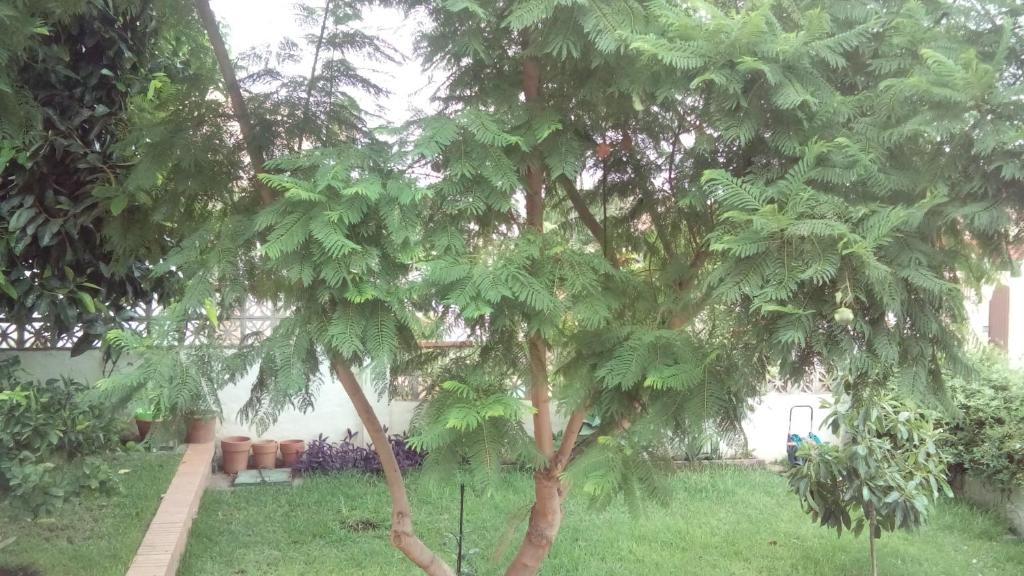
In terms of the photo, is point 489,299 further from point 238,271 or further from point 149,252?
point 149,252

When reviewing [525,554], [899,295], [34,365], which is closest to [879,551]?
[525,554]

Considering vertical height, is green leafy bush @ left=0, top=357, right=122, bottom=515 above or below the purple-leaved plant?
above

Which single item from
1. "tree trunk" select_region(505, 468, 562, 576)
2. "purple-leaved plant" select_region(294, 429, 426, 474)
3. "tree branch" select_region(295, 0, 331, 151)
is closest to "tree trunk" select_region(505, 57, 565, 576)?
"tree trunk" select_region(505, 468, 562, 576)

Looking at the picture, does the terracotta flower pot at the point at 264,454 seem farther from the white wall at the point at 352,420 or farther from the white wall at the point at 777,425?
the white wall at the point at 777,425

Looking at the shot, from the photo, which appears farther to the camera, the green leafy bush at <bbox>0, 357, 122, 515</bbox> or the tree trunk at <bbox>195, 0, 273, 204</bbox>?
the green leafy bush at <bbox>0, 357, 122, 515</bbox>

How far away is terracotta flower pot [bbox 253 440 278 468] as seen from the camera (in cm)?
675

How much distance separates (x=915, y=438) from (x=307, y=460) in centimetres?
502

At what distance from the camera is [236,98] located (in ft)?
8.44

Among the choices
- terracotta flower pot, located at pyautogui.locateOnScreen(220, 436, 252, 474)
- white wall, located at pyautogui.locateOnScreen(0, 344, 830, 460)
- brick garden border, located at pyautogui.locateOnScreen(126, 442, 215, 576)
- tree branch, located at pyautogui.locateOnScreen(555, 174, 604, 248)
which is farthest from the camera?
white wall, located at pyautogui.locateOnScreen(0, 344, 830, 460)

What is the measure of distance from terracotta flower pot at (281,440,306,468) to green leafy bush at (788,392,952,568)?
4.48m

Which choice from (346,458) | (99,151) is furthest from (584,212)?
(346,458)

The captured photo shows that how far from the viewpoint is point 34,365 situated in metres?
5.57

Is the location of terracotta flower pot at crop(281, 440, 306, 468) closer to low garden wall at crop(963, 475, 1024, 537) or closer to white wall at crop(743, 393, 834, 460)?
white wall at crop(743, 393, 834, 460)

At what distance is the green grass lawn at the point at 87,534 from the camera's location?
3.90 metres
